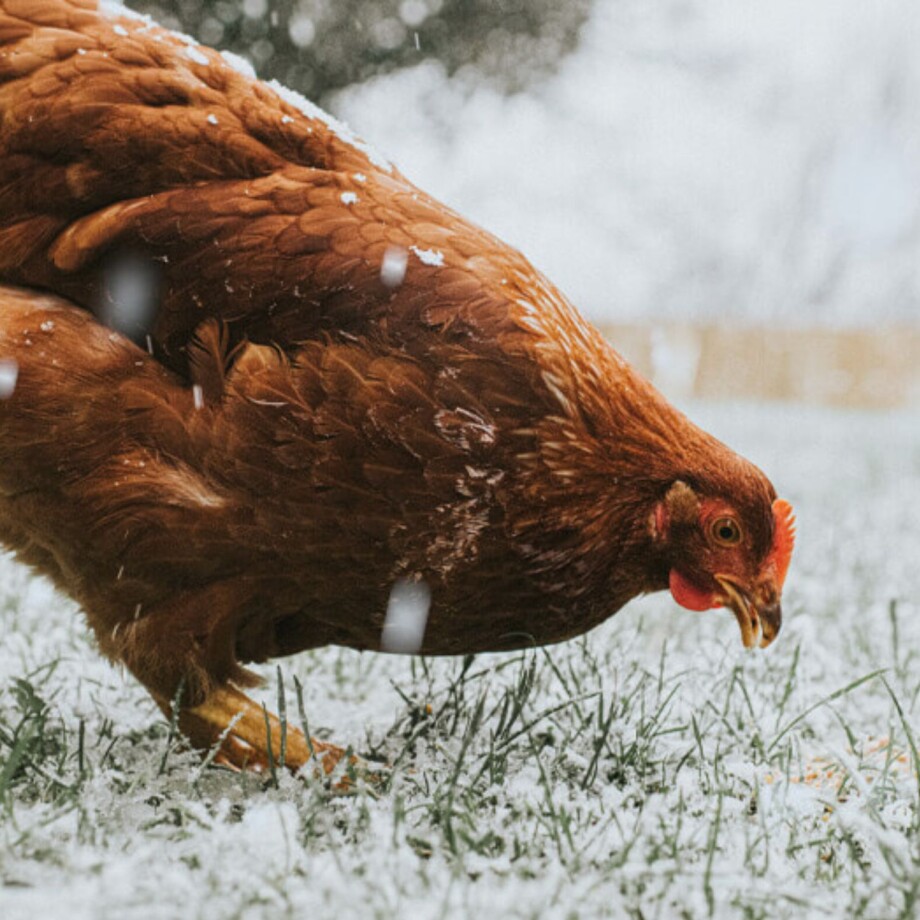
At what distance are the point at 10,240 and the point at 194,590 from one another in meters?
0.70

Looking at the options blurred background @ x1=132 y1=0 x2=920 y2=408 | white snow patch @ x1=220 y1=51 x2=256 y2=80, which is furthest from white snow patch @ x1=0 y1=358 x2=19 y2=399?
blurred background @ x1=132 y1=0 x2=920 y2=408

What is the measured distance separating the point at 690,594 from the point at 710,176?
10560 mm

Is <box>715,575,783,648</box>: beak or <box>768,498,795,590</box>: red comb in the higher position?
<box>768,498,795,590</box>: red comb

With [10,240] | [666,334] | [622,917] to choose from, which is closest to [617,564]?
[622,917]

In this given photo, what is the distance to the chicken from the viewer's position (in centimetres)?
180

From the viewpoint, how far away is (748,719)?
2180mm

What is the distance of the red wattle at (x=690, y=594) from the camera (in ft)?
6.33

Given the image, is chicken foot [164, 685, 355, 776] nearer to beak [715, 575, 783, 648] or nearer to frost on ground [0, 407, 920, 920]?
frost on ground [0, 407, 920, 920]

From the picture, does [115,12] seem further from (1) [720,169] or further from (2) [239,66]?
(1) [720,169]

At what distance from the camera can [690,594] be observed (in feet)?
6.35

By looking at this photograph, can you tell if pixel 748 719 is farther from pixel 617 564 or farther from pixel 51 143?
pixel 51 143

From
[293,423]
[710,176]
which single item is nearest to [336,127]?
[293,423]

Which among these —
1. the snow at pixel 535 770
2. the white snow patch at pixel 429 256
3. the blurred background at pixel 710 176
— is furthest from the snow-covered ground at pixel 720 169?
the white snow patch at pixel 429 256

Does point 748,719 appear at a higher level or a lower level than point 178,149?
lower
